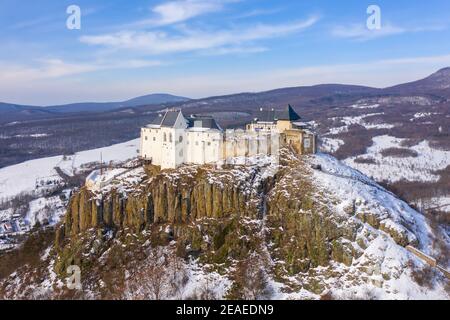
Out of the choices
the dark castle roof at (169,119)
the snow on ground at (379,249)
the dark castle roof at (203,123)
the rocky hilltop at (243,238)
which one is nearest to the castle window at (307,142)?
the rocky hilltop at (243,238)

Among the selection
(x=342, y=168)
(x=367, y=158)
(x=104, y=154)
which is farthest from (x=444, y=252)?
(x=104, y=154)

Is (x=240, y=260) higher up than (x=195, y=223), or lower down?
lower down

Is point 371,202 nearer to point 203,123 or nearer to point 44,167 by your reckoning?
point 203,123

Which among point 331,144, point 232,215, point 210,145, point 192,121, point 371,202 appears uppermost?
point 192,121

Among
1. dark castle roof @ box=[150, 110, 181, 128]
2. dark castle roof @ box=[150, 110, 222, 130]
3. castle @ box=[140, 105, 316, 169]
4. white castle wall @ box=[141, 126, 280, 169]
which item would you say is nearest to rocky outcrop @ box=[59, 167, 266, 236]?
white castle wall @ box=[141, 126, 280, 169]

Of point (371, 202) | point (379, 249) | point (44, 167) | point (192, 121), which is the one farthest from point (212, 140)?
point (44, 167)

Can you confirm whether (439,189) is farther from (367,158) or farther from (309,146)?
(309,146)

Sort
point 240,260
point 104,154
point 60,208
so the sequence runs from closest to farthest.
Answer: point 240,260 → point 60,208 → point 104,154
